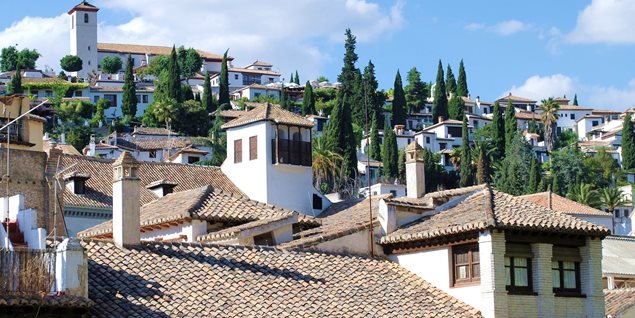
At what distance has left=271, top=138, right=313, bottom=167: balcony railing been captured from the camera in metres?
53.2

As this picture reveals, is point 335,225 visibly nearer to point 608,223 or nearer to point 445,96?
point 608,223

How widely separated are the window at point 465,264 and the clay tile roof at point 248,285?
57 cm

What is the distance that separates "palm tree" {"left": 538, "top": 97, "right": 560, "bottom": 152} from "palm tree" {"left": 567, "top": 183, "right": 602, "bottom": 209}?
3601 centimetres

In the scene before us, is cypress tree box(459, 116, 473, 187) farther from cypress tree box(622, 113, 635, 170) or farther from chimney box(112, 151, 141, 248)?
chimney box(112, 151, 141, 248)

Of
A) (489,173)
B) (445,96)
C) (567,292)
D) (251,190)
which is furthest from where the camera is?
(445,96)

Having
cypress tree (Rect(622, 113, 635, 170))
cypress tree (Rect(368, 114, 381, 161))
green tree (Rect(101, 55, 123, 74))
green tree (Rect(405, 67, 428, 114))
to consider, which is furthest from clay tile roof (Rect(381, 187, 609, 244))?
green tree (Rect(101, 55, 123, 74))

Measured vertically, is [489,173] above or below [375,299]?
above

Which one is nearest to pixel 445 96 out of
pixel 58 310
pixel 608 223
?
pixel 608 223

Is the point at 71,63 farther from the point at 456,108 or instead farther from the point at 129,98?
the point at 456,108

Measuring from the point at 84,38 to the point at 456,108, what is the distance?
58.7 meters

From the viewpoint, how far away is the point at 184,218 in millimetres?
34219

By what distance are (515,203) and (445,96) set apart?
14183 centimetres

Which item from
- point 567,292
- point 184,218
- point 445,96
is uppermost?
point 445,96

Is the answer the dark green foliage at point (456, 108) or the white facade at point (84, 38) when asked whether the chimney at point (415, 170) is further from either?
the white facade at point (84, 38)
